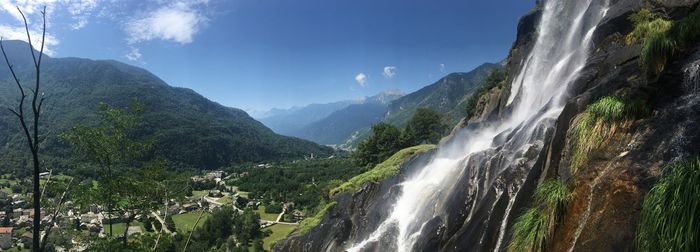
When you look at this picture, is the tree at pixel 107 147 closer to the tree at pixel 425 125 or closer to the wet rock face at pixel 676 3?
the wet rock face at pixel 676 3

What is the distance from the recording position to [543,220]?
26.2ft

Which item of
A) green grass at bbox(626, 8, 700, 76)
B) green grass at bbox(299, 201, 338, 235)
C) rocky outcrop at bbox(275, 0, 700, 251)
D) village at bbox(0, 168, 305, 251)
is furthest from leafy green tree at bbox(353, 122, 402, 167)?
green grass at bbox(626, 8, 700, 76)

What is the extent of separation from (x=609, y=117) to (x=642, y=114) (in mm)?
569

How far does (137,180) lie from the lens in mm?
12234

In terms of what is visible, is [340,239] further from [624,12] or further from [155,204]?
[624,12]

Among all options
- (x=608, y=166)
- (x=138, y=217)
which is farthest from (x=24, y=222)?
(x=608, y=166)

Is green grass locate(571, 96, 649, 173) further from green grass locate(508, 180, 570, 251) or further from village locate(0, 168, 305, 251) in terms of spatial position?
village locate(0, 168, 305, 251)

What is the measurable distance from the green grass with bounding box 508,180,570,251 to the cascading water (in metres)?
2.74

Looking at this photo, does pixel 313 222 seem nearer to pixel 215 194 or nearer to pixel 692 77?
pixel 692 77

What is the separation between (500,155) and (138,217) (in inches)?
515

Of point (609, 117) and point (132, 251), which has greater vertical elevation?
point (609, 117)

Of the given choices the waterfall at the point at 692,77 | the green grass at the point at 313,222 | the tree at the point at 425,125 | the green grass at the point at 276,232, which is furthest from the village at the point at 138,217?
the tree at the point at 425,125

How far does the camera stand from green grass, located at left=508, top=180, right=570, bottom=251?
7.85m

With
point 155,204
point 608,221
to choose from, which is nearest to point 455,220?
point 608,221
